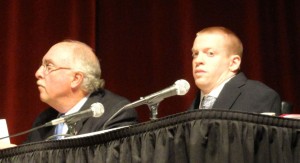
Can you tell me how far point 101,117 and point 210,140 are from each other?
4.03ft

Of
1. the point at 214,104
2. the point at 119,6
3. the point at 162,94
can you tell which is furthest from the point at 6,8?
the point at 162,94

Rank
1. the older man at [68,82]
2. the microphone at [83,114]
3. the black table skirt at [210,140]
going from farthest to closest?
1. the older man at [68,82]
2. the microphone at [83,114]
3. the black table skirt at [210,140]

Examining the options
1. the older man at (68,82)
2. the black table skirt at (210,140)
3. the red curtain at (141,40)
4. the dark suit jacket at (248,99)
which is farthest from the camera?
the red curtain at (141,40)

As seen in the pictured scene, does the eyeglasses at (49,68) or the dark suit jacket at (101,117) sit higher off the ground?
the eyeglasses at (49,68)

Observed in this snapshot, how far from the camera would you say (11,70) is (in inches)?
152

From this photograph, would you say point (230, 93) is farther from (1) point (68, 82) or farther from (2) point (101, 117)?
(1) point (68, 82)

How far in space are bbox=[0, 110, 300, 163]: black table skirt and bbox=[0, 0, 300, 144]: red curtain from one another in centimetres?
206

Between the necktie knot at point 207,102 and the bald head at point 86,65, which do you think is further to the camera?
the bald head at point 86,65

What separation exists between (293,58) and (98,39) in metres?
1.30

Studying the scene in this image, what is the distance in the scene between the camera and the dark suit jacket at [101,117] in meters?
2.80

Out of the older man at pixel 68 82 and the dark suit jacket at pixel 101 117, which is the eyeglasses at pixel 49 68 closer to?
the older man at pixel 68 82

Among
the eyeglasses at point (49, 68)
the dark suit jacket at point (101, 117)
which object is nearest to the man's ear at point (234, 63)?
the dark suit jacket at point (101, 117)

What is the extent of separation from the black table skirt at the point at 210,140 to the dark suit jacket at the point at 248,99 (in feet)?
2.78

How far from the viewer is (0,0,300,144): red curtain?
3.87 m
